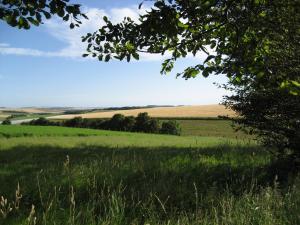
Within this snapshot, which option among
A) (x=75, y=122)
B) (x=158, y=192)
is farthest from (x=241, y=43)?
(x=75, y=122)

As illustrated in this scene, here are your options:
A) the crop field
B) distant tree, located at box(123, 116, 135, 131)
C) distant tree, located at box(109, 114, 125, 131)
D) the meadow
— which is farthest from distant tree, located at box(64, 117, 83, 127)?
the meadow

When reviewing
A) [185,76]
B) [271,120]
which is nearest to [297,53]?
[271,120]

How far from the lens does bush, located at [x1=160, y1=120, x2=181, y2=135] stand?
6200 centimetres

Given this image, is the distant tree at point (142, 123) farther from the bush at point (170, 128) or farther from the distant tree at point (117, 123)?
the distant tree at point (117, 123)

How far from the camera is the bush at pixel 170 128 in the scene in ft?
203

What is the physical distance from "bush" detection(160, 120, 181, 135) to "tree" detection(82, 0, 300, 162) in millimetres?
50183

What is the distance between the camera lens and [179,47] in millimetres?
7641

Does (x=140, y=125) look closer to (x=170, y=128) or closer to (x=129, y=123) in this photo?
(x=129, y=123)

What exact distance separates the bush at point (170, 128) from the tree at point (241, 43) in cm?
5018

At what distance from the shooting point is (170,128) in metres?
62.5

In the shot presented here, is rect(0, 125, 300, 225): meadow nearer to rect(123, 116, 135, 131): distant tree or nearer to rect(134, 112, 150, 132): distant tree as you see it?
rect(134, 112, 150, 132): distant tree

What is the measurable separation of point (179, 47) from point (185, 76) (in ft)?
2.60

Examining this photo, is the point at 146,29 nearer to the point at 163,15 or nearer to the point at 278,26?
the point at 163,15

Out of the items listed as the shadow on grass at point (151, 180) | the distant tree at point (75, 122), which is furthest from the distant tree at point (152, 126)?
the shadow on grass at point (151, 180)
